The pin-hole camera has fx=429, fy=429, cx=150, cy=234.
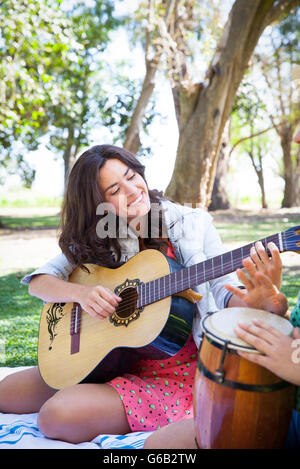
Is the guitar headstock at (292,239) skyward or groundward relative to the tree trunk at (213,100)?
groundward

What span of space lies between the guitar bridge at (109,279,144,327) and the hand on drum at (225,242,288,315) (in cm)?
60

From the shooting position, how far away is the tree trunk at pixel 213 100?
4926mm

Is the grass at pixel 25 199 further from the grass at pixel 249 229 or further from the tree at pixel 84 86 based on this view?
the grass at pixel 249 229

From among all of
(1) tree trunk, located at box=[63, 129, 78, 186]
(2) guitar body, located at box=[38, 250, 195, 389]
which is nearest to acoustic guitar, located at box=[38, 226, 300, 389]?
(2) guitar body, located at box=[38, 250, 195, 389]

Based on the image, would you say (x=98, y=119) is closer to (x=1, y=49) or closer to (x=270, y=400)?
(x=1, y=49)

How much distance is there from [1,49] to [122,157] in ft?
18.8

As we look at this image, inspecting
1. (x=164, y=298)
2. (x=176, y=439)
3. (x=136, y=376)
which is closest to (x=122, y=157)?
(x=164, y=298)

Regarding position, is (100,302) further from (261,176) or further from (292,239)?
(261,176)

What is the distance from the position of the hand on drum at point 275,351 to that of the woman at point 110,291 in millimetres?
354

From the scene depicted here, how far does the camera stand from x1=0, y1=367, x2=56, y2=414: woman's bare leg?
227 centimetres

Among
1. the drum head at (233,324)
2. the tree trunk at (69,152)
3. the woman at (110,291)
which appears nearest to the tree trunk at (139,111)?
the woman at (110,291)

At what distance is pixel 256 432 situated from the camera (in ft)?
4.00

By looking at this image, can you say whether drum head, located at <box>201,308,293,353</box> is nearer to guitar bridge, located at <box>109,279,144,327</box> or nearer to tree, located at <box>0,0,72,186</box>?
guitar bridge, located at <box>109,279,144,327</box>

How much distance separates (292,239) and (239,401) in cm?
63
